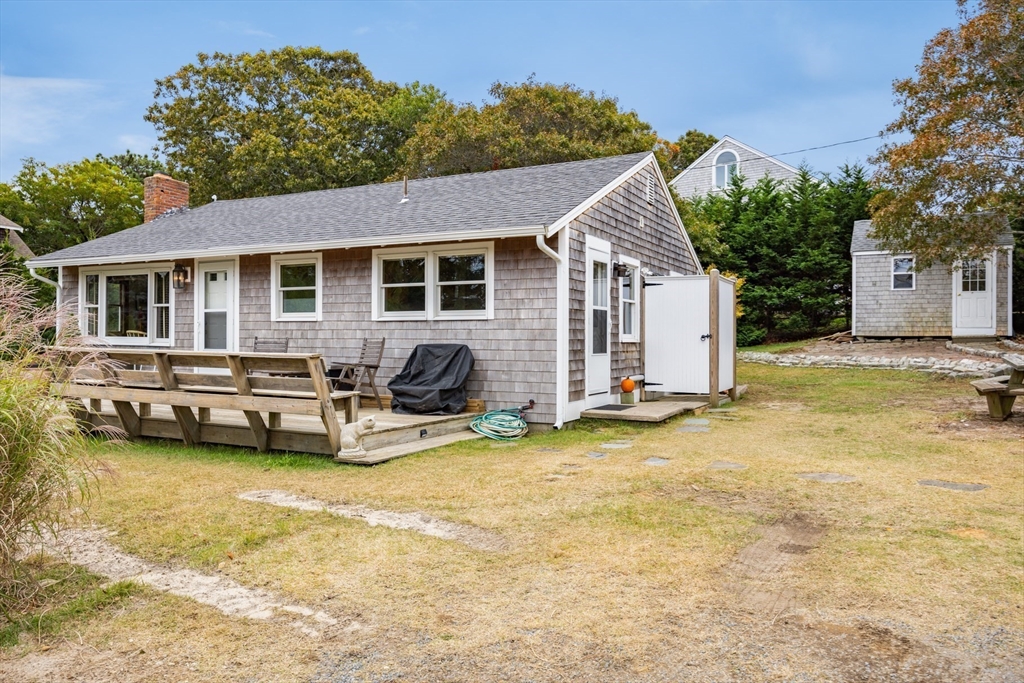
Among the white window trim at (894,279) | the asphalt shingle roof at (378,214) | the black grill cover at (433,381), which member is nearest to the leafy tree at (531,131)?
the white window trim at (894,279)

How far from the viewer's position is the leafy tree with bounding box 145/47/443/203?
2852 cm

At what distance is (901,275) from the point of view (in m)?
19.1

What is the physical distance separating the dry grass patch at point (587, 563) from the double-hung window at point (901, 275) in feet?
43.9

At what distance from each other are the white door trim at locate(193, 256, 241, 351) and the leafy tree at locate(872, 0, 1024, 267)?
43.0ft

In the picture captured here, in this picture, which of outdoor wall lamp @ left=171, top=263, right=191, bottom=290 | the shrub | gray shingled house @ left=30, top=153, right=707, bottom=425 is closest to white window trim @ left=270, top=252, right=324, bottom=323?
gray shingled house @ left=30, top=153, right=707, bottom=425

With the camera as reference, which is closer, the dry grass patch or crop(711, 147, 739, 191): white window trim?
the dry grass patch

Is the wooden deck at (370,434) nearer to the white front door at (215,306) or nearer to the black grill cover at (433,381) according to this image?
the black grill cover at (433,381)

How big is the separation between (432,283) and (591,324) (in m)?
2.23

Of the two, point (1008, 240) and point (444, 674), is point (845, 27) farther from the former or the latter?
point (444, 674)

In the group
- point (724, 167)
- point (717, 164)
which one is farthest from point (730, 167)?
point (717, 164)

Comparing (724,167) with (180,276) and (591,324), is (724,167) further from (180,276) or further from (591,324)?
(180,276)

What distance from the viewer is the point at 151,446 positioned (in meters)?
7.71

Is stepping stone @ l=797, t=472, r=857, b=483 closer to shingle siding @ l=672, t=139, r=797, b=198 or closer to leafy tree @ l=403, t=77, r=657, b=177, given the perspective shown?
leafy tree @ l=403, t=77, r=657, b=177

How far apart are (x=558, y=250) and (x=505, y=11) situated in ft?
32.0
